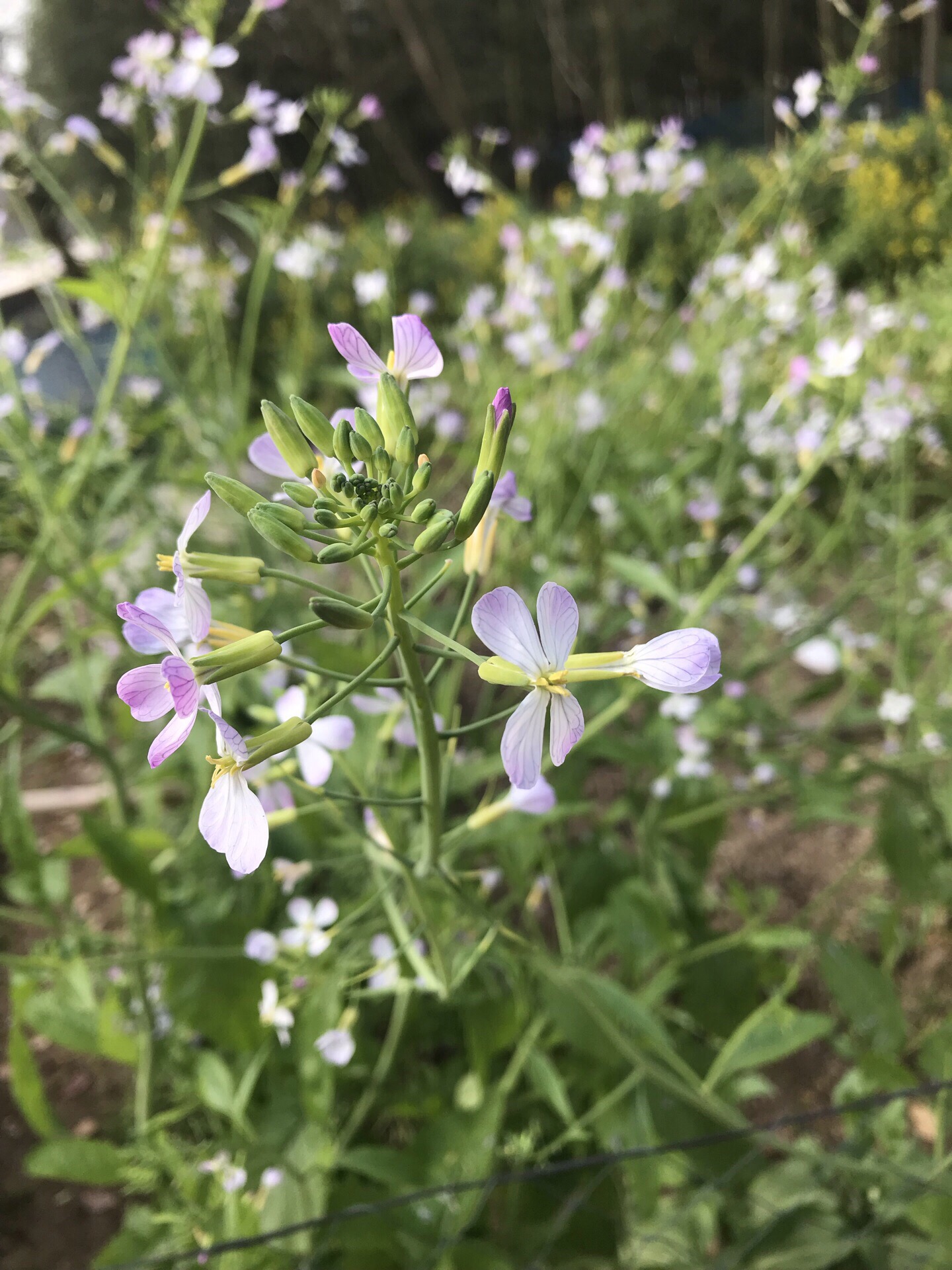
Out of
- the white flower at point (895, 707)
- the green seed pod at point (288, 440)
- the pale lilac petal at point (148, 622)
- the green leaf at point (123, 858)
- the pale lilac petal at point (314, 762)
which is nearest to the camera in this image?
the pale lilac petal at point (148, 622)

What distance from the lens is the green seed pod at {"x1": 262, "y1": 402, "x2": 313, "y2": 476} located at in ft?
1.47

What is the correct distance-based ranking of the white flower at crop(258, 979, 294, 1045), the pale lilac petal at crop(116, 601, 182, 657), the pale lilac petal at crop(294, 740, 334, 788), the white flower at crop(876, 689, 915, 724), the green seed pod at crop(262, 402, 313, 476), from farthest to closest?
the white flower at crop(876, 689, 915, 724)
the white flower at crop(258, 979, 294, 1045)
the pale lilac petal at crop(294, 740, 334, 788)
the green seed pod at crop(262, 402, 313, 476)
the pale lilac petal at crop(116, 601, 182, 657)

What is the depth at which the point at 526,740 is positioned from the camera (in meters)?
0.39

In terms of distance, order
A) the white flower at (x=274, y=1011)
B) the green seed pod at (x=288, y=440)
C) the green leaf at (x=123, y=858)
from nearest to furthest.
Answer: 1. the green seed pod at (x=288, y=440)
2. the white flower at (x=274, y=1011)
3. the green leaf at (x=123, y=858)

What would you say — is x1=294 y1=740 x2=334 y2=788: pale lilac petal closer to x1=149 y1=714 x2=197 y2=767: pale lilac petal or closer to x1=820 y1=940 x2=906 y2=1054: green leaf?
x1=149 y1=714 x2=197 y2=767: pale lilac petal

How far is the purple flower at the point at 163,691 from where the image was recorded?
0.36m

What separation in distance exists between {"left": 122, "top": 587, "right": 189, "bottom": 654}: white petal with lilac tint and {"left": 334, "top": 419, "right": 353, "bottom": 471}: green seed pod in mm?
126

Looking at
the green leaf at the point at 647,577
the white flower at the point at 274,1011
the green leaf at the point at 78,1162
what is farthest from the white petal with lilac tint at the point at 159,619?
the green leaf at the point at 78,1162

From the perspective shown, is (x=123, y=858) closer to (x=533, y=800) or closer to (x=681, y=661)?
(x=533, y=800)

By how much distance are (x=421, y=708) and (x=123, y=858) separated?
0.65 meters

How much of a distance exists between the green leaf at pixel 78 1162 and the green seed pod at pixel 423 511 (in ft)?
2.74

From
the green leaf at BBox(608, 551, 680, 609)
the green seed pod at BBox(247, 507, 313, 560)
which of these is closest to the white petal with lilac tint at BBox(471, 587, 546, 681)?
the green seed pod at BBox(247, 507, 313, 560)

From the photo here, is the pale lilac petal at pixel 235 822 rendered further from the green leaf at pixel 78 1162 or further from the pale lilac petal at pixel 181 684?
the green leaf at pixel 78 1162

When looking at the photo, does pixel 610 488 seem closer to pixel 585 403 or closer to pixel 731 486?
pixel 585 403
